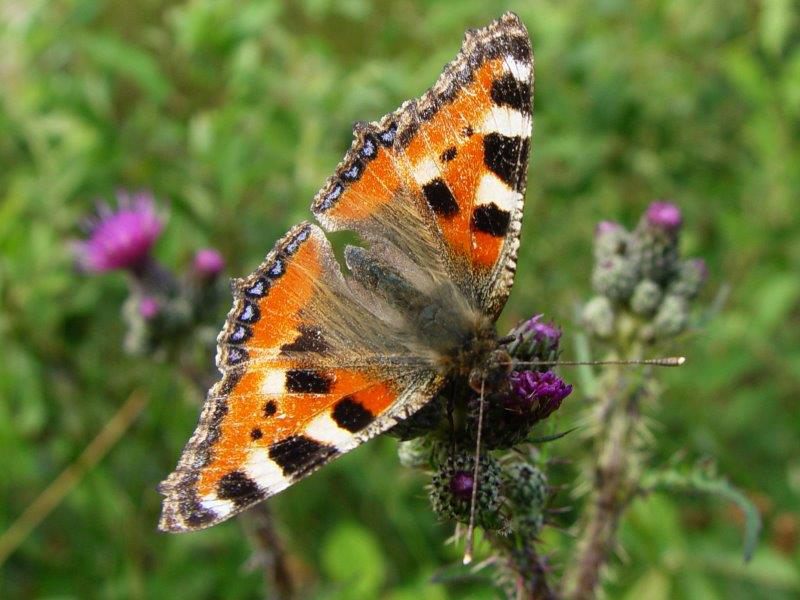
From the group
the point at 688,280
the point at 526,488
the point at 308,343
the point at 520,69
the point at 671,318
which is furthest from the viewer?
the point at 688,280

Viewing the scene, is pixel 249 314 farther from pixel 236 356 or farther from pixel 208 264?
pixel 208 264

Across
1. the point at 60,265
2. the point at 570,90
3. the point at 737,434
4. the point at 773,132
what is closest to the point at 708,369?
the point at 737,434

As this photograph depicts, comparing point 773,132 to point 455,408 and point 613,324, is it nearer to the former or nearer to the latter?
point 613,324

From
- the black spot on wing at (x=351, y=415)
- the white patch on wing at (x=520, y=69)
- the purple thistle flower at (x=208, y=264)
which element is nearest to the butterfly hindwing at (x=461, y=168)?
the white patch on wing at (x=520, y=69)

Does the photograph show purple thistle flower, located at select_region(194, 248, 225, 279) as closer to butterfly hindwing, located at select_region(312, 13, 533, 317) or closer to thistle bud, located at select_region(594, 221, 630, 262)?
butterfly hindwing, located at select_region(312, 13, 533, 317)

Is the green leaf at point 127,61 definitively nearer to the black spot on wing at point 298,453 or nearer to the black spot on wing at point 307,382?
the black spot on wing at point 307,382

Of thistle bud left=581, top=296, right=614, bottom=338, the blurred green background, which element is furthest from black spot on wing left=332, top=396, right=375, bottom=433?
the blurred green background

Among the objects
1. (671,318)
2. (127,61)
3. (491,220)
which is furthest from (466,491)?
(127,61)
